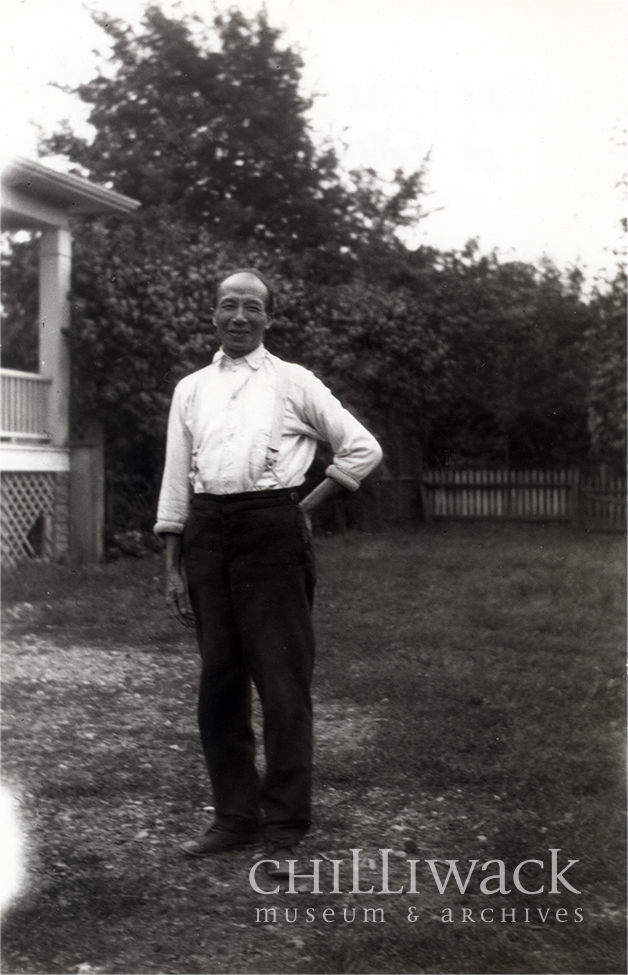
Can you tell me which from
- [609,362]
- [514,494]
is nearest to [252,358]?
[609,362]

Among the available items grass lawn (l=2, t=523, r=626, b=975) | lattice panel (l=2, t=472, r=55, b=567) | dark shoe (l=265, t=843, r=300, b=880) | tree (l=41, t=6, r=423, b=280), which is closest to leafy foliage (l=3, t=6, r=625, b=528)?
tree (l=41, t=6, r=423, b=280)

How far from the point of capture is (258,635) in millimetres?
4020

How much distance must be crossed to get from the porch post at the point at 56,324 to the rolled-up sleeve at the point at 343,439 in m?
9.17

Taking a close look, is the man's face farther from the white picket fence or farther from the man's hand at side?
the white picket fence

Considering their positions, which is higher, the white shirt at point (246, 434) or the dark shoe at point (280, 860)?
the white shirt at point (246, 434)

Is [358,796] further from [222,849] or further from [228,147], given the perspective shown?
[228,147]

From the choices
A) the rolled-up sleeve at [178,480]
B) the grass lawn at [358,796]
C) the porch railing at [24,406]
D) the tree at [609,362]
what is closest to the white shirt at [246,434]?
the rolled-up sleeve at [178,480]

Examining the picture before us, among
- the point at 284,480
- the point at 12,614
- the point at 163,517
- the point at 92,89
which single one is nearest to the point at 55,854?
the point at 163,517

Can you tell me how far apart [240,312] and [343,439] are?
22.7 inches

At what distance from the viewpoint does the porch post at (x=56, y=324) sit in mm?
12898

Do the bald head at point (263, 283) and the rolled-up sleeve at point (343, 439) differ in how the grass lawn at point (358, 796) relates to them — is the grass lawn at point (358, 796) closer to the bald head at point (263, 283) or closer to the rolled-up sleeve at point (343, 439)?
the rolled-up sleeve at point (343, 439)

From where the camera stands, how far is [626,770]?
502cm

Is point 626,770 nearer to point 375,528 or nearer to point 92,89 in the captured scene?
point 375,528

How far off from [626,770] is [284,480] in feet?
7.05
